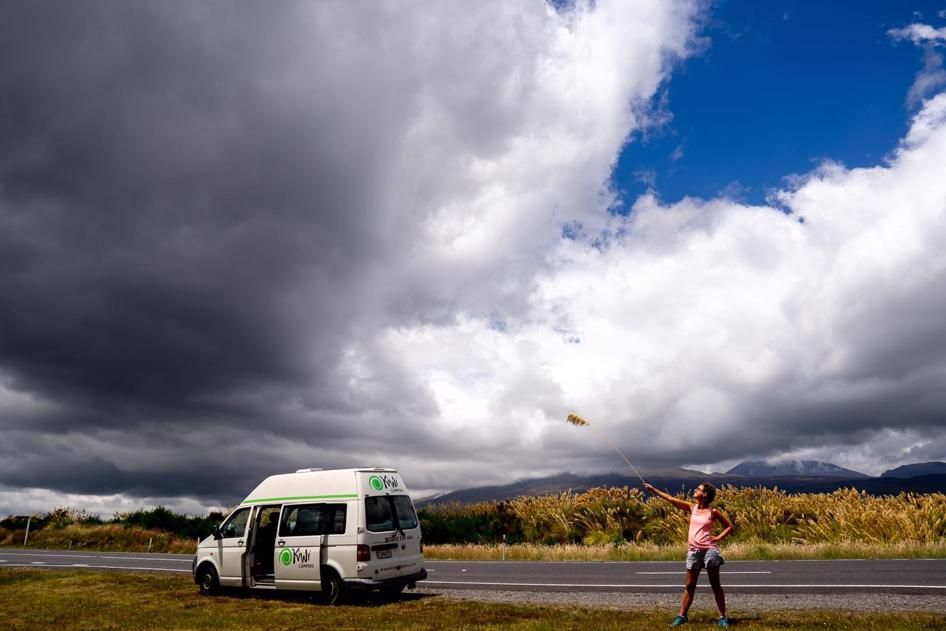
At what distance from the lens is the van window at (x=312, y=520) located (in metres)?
14.8

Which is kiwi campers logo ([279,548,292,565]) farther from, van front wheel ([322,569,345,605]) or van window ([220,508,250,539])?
van window ([220,508,250,539])

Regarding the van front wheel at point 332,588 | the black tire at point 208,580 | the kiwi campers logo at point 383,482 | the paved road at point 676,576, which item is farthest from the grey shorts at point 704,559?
the black tire at point 208,580

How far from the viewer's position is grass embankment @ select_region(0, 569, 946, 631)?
10.5 metres

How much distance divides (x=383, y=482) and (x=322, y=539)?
1.83 m

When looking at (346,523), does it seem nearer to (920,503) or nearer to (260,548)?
(260,548)

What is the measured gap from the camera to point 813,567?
18.9m

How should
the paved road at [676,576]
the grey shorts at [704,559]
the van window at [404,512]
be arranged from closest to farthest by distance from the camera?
the grey shorts at [704,559] → the paved road at [676,576] → the van window at [404,512]

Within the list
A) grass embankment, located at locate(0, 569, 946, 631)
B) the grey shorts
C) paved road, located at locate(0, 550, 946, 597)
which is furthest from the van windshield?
the grey shorts

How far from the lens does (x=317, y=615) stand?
12852 millimetres

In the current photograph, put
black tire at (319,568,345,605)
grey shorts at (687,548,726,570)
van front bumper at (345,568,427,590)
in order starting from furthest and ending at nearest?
black tire at (319,568,345,605) < van front bumper at (345,568,427,590) < grey shorts at (687,548,726,570)

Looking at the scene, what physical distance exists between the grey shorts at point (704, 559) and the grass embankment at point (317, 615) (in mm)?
898

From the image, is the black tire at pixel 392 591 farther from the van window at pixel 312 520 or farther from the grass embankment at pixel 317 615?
the van window at pixel 312 520

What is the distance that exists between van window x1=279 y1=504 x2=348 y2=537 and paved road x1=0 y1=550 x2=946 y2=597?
14.8 feet

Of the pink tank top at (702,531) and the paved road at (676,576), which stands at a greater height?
the pink tank top at (702,531)
